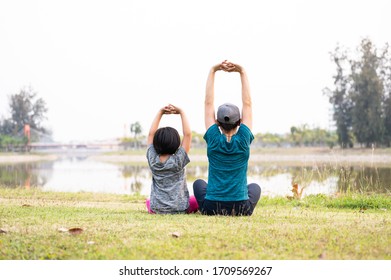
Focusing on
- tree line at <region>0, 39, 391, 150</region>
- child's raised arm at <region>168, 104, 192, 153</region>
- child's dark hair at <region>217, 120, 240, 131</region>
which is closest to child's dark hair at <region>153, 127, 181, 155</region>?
child's raised arm at <region>168, 104, 192, 153</region>

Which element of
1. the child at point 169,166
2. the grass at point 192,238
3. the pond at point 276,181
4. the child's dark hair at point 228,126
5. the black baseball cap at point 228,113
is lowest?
the pond at point 276,181

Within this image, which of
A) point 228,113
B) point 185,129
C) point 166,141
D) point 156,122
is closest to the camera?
point 228,113

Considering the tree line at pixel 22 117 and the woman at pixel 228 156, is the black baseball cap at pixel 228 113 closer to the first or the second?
the woman at pixel 228 156

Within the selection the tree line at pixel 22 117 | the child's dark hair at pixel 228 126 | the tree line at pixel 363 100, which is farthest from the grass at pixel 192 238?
the tree line at pixel 22 117

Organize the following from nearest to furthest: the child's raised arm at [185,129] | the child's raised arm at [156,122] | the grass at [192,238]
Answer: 1. the grass at [192,238]
2. the child's raised arm at [185,129]
3. the child's raised arm at [156,122]

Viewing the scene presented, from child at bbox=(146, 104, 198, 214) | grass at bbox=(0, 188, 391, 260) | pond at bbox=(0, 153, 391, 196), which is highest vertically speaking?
child at bbox=(146, 104, 198, 214)

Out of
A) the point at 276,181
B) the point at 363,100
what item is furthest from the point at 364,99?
the point at 276,181

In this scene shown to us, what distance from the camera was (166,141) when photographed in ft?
15.7

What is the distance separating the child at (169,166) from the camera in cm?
481

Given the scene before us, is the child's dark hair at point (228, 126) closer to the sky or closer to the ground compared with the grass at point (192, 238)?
closer to the sky

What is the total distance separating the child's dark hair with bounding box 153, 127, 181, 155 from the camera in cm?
479

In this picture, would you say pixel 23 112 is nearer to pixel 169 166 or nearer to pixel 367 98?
pixel 367 98

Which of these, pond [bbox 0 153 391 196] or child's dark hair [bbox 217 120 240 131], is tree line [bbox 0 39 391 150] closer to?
pond [bbox 0 153 391 196]

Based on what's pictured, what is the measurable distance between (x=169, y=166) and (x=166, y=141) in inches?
9.2
